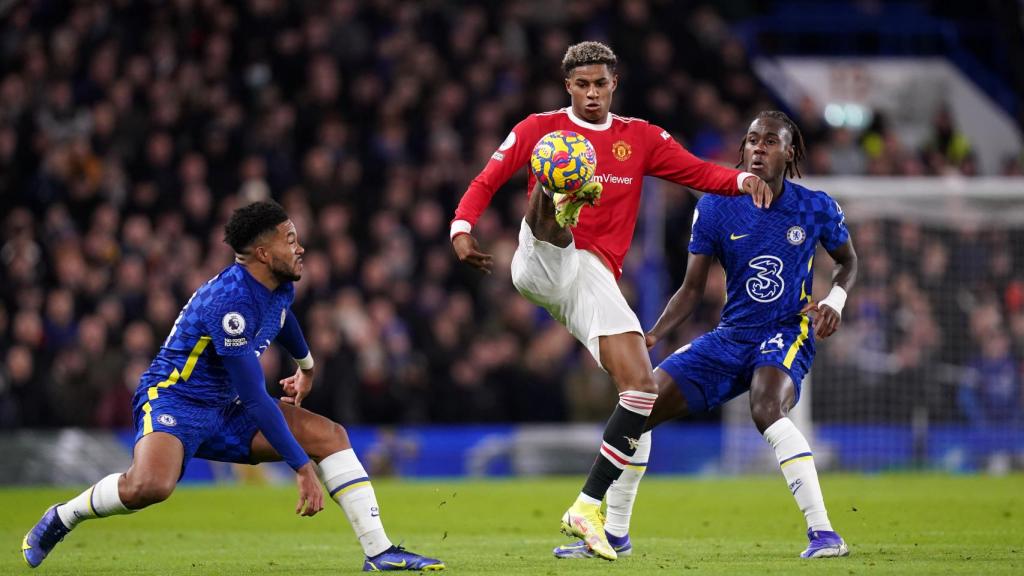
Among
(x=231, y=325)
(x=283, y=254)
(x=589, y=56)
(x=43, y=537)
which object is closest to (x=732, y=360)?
→ (x=589, y=56)

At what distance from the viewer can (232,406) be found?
8.14m

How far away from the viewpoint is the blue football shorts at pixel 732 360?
869 centimetres

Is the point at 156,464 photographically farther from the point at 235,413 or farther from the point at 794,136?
the point at 794,136

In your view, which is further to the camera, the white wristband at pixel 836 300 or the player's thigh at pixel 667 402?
the player's thigh at pixel 667 402

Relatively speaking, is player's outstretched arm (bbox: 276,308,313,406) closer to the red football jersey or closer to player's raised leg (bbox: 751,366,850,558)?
the red football jersey

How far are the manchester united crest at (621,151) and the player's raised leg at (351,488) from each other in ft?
7.05

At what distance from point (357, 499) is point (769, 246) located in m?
2.83

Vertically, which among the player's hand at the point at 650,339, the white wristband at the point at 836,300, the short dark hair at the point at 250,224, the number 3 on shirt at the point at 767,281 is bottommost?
the player's hand at the point at 650,339

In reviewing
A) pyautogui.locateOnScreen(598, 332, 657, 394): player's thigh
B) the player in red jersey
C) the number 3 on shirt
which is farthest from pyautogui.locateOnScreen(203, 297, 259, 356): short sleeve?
the number 3 on shirt

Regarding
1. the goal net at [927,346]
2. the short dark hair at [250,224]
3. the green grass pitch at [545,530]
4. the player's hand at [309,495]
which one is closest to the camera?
the player's hand at [309,495]

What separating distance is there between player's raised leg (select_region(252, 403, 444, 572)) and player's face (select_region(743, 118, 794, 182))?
285cm

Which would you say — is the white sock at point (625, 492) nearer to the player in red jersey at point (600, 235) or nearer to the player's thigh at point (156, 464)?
the player in red jersey at point (600, 235)

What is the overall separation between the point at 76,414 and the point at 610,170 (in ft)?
33.1

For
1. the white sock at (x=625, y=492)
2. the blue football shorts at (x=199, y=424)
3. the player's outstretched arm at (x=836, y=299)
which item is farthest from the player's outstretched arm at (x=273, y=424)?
the player's outstretched arm at (x=836, y=299)
